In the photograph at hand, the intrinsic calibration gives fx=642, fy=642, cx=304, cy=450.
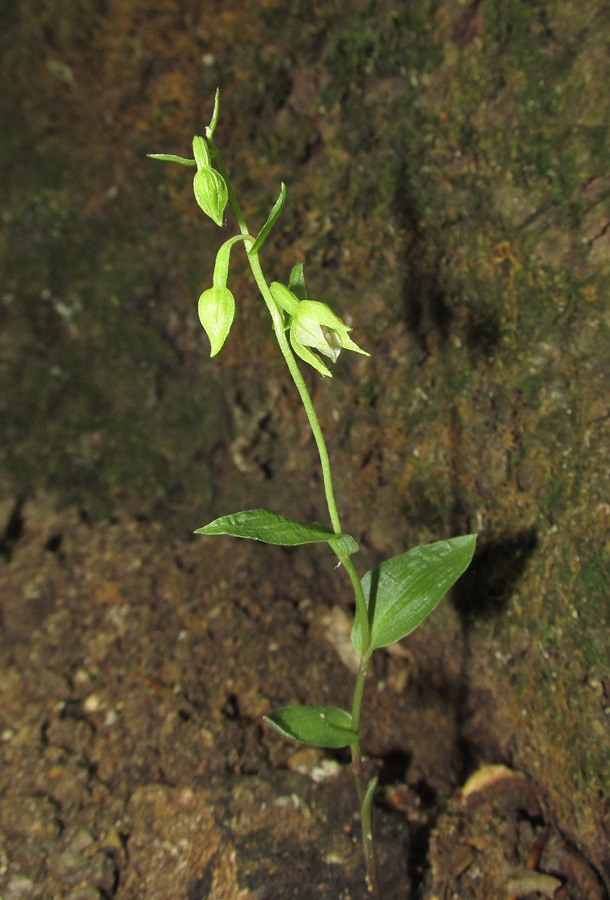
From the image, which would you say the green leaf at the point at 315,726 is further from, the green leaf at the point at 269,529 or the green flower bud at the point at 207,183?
the green flower bud at the point at 207,183

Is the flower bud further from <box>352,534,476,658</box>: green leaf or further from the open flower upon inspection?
<box>352,534,476,658</box>: green leaf

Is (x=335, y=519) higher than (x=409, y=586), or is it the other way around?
(x=335, y=519)

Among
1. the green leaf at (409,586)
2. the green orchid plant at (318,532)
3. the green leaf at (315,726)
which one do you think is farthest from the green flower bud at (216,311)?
the green leaf at (315,726)

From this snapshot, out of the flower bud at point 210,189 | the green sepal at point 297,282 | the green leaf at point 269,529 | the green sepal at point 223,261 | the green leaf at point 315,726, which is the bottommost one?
the green leaf at point 315,726

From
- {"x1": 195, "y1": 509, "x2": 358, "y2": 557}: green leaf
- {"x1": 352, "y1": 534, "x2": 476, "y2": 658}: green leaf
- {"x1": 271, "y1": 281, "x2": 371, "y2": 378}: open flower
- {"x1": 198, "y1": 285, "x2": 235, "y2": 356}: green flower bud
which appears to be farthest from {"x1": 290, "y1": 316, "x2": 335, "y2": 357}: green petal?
{"x1": 352, "y1": 534, "x2": 476, "y2": 658}: green leaf

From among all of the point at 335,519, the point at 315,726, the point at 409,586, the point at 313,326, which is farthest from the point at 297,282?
the point at 315,726

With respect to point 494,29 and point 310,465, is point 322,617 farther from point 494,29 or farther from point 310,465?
point 494,29

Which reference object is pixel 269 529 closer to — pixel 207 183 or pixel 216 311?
pixel 216 311
